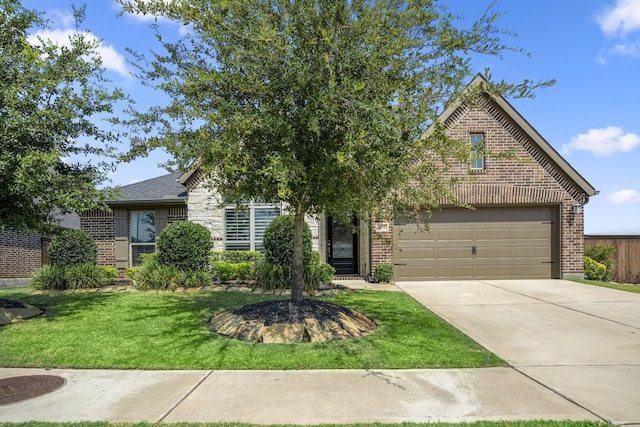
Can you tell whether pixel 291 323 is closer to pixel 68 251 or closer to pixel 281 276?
pixel 281 276

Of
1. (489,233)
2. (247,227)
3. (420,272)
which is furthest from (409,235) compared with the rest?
(247,227)

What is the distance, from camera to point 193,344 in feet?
20.1

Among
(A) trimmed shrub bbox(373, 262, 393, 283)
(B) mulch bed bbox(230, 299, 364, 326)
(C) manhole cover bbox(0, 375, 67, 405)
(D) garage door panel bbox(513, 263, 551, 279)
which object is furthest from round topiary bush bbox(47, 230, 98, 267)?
(D) garage door panel bbox(513, 263, 551, 279)

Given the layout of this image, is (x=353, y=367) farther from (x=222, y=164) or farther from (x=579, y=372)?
(x=222, y=164)

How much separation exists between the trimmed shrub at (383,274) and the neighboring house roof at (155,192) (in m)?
6.73

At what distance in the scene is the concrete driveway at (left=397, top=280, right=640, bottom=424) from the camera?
4453mm

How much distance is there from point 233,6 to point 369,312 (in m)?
5.95

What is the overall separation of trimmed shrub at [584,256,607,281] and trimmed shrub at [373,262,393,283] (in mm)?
6986

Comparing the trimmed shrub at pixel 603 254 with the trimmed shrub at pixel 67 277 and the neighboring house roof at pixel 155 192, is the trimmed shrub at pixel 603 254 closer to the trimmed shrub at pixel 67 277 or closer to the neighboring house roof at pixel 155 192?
the neighboring house roof at pixel 155 192

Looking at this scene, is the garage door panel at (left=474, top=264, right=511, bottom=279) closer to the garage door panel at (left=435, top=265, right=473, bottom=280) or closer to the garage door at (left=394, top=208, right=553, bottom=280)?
the garage door at (left=394, top=208, right=553, bottom=280)

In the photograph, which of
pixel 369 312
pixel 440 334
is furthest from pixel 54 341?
pixel 440 334

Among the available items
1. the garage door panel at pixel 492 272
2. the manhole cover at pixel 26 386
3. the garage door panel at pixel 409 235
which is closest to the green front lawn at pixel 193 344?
the manhole cover at pixel 26 386

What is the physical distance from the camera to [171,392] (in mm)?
4355

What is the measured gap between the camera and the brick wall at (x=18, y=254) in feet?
59.2
